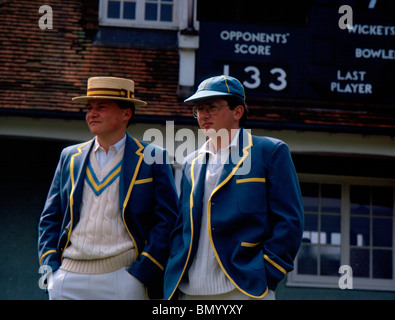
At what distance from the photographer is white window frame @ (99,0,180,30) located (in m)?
9.18

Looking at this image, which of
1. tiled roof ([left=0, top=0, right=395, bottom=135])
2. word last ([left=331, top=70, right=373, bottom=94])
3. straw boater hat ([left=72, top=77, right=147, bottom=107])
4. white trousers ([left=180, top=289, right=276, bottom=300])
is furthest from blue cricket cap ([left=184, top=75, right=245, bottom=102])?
word last ([left=331, top=70, right=373, bottom=94])

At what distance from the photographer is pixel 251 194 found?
360 cm

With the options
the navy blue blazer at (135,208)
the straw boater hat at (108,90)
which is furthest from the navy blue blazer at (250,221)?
the straw boater hat at (108,90)

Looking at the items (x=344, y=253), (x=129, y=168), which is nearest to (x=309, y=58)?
(x=344, y=253)

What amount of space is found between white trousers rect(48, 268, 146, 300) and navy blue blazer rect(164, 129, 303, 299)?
0.27 metres

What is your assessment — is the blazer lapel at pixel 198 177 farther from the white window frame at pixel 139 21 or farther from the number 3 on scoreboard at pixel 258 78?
the white window frame at pixel 139 21

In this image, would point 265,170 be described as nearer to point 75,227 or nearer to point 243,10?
point 75,227

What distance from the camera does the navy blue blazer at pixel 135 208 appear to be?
12.9 feet

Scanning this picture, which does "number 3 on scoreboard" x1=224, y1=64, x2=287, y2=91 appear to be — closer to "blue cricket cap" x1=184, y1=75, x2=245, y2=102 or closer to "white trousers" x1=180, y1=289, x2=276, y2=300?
"blue cricket cap" x1=184, y1=75, x2=245, y2=102

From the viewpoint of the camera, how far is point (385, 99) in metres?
9.02

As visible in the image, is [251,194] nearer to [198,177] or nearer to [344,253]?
[198,177]

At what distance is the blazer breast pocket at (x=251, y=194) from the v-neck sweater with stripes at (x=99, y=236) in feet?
2.53

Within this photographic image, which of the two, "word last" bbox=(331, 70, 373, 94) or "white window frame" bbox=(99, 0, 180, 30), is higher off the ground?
"white window frame" bbox=(99, 0, 180, 30)

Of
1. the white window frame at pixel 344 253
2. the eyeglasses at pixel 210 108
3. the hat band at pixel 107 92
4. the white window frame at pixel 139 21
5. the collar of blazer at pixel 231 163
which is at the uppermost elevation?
the white window frame at pixel 139 21
